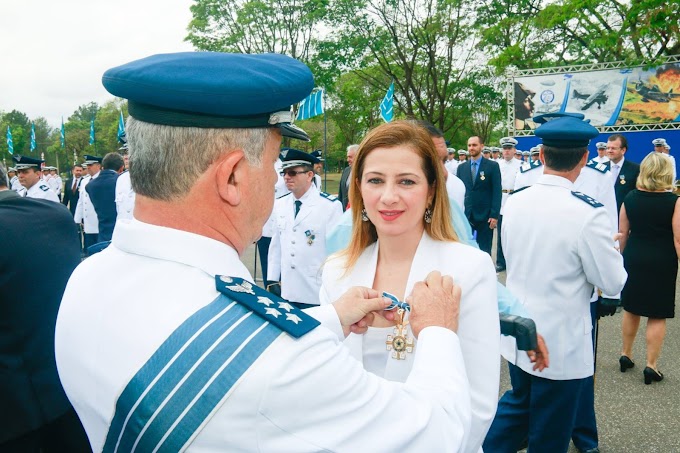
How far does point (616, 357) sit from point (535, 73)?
1766 centimetres

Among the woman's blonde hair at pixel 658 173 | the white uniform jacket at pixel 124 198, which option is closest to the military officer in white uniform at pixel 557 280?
the woman's blonde hair at pixel 658 173

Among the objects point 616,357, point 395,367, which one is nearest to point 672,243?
Answer: point 616,357

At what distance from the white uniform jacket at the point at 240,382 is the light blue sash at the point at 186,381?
2 centimetres

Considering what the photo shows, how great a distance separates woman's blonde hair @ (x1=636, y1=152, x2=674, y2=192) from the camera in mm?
4910

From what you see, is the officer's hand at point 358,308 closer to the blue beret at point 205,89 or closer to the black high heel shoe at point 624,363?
the blue beret at point 205,89

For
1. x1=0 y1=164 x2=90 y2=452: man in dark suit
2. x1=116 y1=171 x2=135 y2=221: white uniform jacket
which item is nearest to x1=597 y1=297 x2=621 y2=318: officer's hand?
A: x1=0 y1=164 x2=90 y2=452: man in dark suit

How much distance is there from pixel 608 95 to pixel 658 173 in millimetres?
16147

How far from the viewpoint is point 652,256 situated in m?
5.06

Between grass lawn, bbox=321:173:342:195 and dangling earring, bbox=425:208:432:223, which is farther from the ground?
dangling earring, bbox=425:208:432:223

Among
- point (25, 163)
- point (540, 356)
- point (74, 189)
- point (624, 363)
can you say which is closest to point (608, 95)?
point (624, 363)

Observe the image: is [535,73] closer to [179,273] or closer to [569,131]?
[569,131]

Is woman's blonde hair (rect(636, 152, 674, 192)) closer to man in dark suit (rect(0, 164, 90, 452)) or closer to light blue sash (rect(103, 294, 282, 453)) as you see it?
man in dark suit (rect(0, 164, 90, 452))

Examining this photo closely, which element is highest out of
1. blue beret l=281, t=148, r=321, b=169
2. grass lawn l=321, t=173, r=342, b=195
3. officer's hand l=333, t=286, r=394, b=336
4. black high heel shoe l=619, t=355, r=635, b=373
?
blue beret l=281, t=148, r=321, b=169

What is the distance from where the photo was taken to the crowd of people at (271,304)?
94cm
